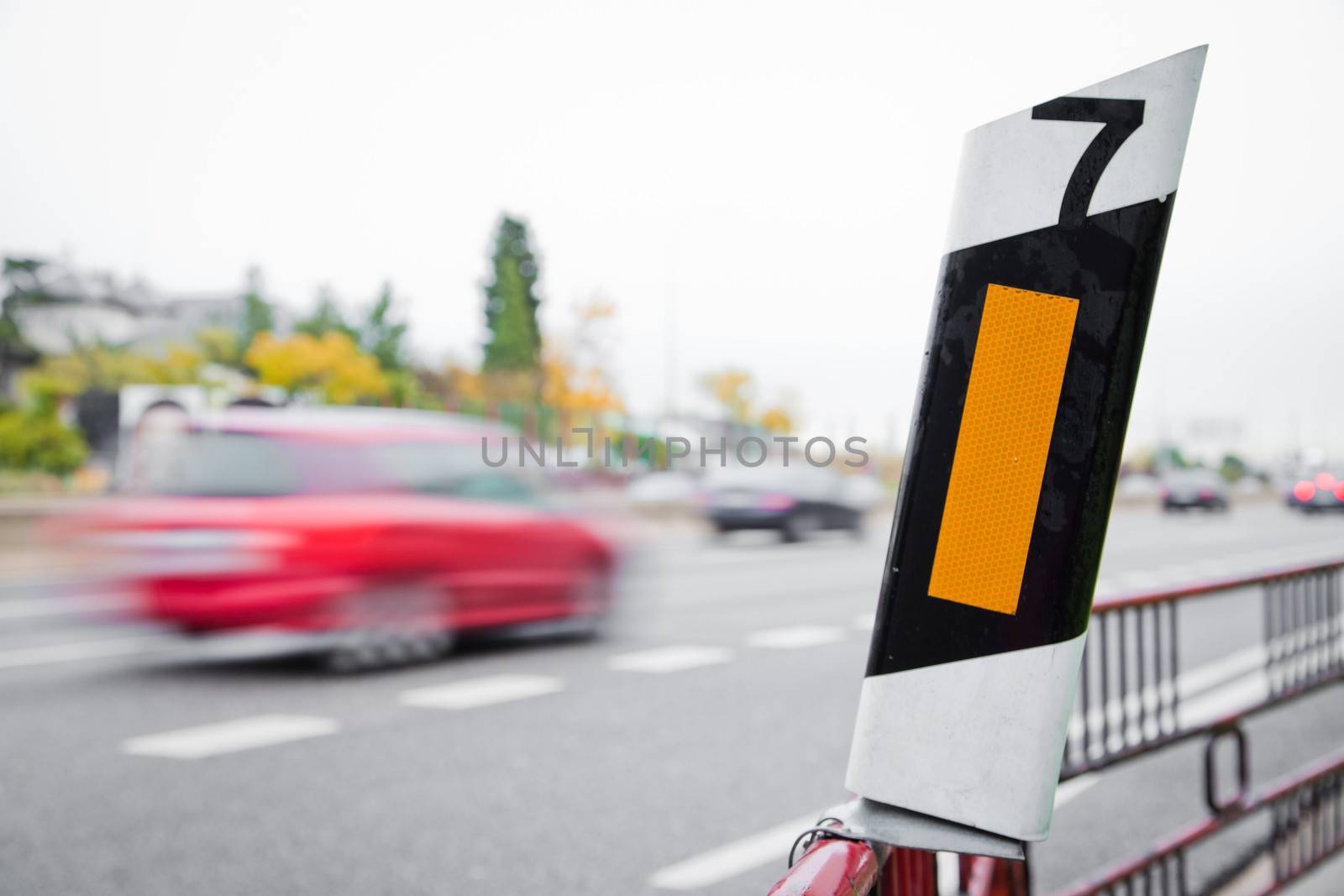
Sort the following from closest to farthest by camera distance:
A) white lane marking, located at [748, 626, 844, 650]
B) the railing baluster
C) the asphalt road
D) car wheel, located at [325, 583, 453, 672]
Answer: the railing baluster, the asphalt road, car wheel, located at [325, 583, 453, 672], white lane marking, located at [748, 626, 844, 650]

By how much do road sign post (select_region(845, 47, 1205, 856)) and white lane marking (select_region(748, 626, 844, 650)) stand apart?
875cm

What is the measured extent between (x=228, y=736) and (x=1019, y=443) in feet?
19.5

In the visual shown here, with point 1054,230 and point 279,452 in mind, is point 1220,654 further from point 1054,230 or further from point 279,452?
point 1054,230

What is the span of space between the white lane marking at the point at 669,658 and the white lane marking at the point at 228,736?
8.11 ft

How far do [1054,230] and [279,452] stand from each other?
299 inches

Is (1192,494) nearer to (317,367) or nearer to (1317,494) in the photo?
(1317,494)

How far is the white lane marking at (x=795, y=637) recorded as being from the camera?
982 cm

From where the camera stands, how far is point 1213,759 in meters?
3.48

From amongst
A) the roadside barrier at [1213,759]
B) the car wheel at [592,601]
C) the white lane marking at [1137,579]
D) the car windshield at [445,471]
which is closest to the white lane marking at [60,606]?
the car windshield at [445,471]

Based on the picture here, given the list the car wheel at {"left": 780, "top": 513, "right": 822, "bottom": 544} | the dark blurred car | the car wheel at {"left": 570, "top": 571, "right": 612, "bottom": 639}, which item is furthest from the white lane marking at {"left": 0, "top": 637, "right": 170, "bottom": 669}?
the dark blurred car

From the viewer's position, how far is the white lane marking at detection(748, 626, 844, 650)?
9820 millimetres

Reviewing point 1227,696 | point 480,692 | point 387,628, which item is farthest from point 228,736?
point 1227,696

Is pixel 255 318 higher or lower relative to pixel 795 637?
lower

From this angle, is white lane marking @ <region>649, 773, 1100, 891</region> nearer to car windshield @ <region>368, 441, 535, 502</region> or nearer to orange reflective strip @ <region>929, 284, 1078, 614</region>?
orange reflective strip @ <region>929, 284, 1078, 614</region>
